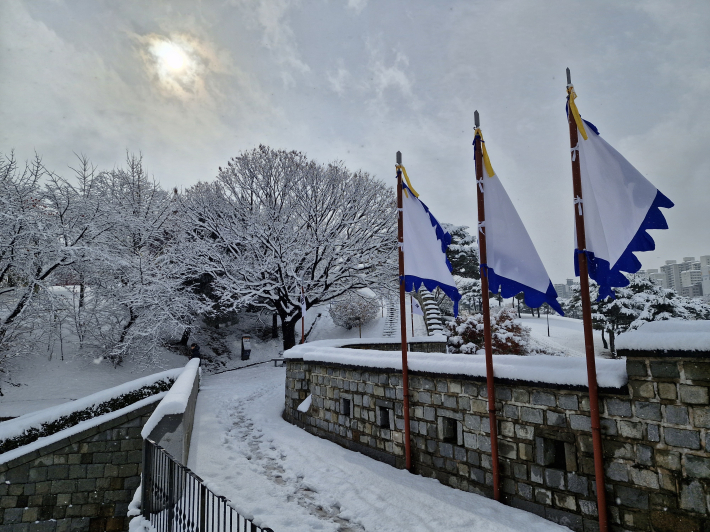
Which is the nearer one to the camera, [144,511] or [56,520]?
[144,511]

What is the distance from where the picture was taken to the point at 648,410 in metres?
4.40

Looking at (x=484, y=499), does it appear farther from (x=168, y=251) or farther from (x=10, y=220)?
(x=168, y=251)

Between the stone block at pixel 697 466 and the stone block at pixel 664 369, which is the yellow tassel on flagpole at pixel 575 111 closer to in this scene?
the stone block at pixel 664 369

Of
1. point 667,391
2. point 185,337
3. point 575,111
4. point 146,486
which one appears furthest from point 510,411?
point 185,337

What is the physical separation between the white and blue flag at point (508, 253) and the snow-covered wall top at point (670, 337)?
1313 millimetres

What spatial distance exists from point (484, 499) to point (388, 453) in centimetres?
211

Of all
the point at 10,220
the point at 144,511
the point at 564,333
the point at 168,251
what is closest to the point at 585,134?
the point at 144,511

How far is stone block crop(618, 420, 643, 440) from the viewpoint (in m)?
4.47

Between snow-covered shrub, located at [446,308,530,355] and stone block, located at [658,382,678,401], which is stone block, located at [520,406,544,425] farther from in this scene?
snow-covered shrub, located at [446,308,530,355]

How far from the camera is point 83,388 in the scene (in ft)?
49.9

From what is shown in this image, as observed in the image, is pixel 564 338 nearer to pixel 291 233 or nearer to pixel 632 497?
Result: pixel 291 233

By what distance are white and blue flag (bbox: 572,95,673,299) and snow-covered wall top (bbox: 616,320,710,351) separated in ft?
1.81

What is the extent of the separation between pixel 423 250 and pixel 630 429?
13.0 feet

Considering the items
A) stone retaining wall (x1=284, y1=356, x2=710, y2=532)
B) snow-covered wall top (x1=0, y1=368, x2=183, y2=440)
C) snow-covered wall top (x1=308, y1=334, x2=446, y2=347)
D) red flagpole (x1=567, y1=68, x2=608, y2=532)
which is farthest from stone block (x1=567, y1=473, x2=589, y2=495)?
snow-covered wall top (x1=0, y1=368, x2=183, y2=440)
